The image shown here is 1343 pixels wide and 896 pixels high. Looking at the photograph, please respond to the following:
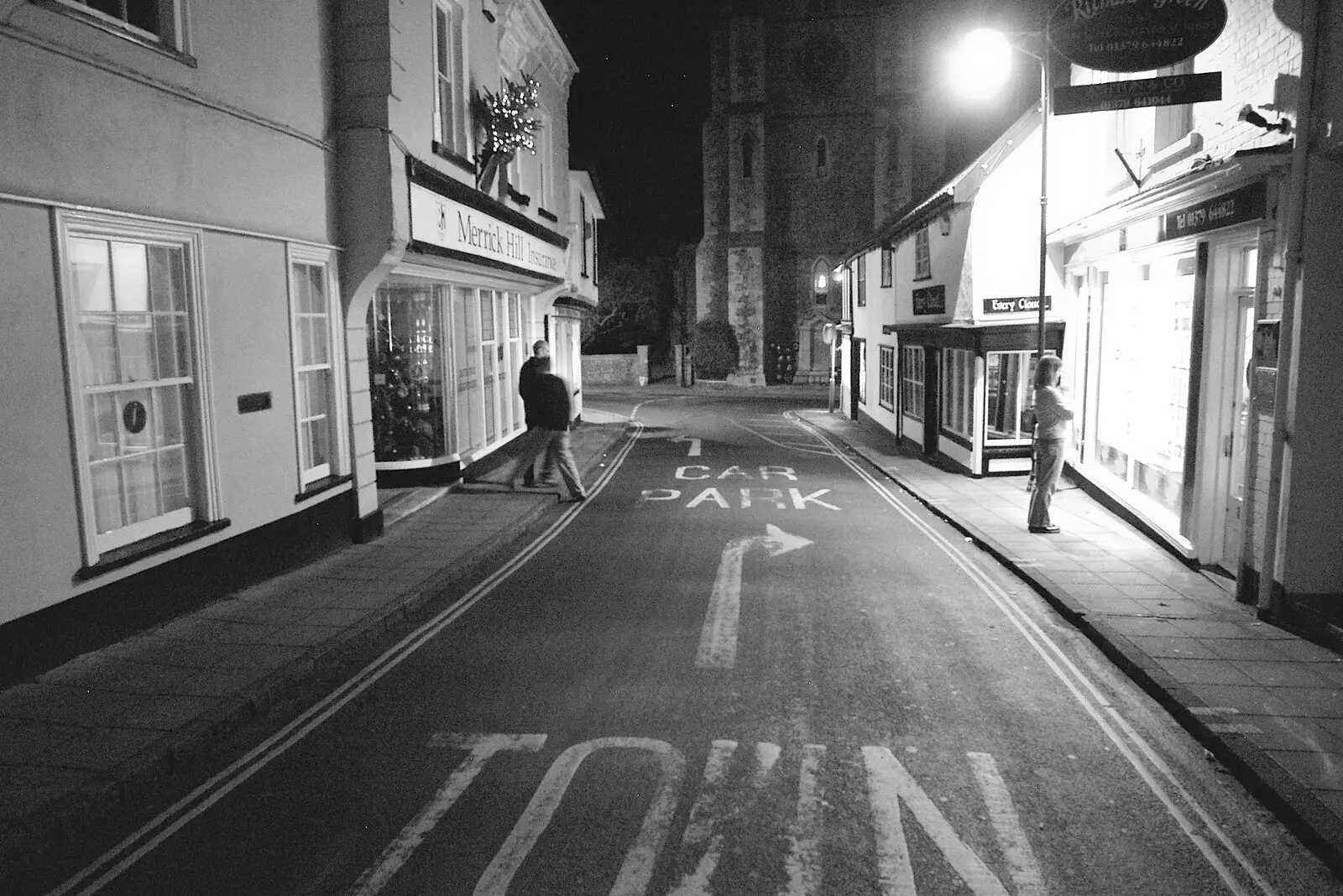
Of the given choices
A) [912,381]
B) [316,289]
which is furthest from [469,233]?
[912,381]

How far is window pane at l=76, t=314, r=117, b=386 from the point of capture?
21.1 ft

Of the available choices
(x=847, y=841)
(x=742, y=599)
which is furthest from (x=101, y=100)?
(x=847, y=841)

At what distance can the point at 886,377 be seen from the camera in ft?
78.6

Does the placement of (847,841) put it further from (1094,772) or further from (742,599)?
(742,599)

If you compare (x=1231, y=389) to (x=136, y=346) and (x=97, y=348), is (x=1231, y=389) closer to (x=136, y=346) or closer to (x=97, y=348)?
(x=136, y=346)

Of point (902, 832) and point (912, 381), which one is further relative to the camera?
point (912, 381)

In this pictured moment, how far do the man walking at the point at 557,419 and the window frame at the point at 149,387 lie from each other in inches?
233

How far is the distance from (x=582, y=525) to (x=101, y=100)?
22.7 ft

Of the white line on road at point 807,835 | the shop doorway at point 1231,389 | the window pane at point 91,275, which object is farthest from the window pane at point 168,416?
the shop doorway at point 1231,389

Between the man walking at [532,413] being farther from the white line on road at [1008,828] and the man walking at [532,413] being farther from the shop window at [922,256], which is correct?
the white line on road at [1008,828]

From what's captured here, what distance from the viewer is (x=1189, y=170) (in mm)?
8781

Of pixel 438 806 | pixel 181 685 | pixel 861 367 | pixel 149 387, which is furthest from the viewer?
pixel 861 367

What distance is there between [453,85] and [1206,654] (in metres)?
11.9

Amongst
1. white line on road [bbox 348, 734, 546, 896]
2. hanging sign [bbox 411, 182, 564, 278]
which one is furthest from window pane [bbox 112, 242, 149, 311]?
white line on road [bbox 348, 734, 546, 896]
